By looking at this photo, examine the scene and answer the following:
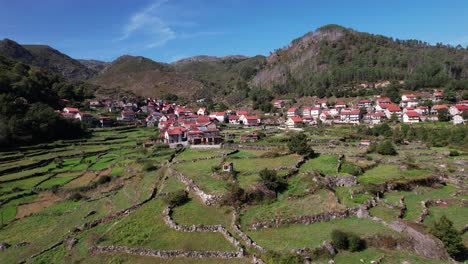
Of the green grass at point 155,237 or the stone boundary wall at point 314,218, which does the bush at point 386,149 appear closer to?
the stone boundary wall at point 314,218

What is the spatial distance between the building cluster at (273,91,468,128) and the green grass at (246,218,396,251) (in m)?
63.8

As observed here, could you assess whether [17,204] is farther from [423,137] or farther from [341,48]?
[341,48]

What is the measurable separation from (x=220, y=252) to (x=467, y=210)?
23447 millimetres

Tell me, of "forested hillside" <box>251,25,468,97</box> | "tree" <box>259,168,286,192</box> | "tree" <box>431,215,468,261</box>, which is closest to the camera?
"tree" <box>431,215,468,261</box>

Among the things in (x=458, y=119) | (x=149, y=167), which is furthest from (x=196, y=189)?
(x=458, y=119)

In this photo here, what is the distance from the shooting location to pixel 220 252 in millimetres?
21625

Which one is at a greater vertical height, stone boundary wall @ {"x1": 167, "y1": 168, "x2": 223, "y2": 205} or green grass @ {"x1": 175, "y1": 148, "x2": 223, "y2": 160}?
green grass @ {"x1": 175, "y1": 148, "x2": 223, "y2": 160}

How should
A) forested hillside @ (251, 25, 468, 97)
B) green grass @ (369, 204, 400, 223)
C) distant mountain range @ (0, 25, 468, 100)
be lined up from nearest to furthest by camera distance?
green grass @ (369, 204, 400, 223)
forested hillside @ (251, 25, 468, 97)
distant mountain range @ (0, 25, 468, 100)

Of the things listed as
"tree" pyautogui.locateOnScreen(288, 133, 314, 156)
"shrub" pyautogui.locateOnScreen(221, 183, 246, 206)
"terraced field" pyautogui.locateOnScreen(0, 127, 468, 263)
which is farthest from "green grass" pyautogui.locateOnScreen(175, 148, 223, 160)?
"shrub" pyautogui.locateOnScreen(221, 183, 246, 206)

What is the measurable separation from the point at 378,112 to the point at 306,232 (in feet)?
270

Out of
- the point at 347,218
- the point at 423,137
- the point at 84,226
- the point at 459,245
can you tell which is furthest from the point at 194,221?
the point at 423,137

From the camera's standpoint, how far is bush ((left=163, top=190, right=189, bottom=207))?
30.0 meters

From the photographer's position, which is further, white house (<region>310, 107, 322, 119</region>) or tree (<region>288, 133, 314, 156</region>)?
white house (<region>310, 107, 322, 119</region>)

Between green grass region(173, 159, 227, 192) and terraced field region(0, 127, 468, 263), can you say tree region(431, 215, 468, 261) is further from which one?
green grass region(173, 159, 227, 192)
